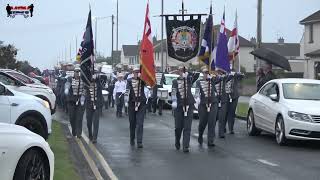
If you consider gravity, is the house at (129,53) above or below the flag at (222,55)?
above

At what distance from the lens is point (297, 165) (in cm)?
1111

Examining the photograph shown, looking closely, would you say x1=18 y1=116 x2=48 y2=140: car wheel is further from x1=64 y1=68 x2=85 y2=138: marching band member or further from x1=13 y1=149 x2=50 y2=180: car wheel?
x1=13 y1=149 x2=50 y2=180: car wheel

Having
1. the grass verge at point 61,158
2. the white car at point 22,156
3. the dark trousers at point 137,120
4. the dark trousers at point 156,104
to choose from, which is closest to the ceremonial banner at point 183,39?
the dark trousers at point 137,120

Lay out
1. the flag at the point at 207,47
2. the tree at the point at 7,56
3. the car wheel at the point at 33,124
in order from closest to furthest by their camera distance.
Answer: the car wheel at the point at 33,124 → the flag at the point at 207,47 → the tree at the point at 7,56

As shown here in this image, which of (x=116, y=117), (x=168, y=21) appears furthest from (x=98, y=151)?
(x=116, y=117)

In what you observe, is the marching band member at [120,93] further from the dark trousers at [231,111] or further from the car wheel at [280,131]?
the car wheel at [280,131]

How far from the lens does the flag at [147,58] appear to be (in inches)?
542

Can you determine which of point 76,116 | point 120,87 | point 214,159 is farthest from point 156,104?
point 214,159

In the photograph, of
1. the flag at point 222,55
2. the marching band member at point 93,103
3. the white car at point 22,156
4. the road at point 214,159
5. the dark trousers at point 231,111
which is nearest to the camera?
the white car at point 22,156

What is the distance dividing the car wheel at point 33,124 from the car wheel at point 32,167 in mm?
4443

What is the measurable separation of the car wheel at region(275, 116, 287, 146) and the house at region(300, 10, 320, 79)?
101 feet

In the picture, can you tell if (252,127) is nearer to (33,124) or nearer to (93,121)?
(93,121)

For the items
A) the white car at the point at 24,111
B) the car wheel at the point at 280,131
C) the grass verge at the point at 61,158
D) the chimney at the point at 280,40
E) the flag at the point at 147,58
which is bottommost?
the grass verge at the point at 61,158

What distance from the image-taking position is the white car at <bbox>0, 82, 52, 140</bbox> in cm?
1171
